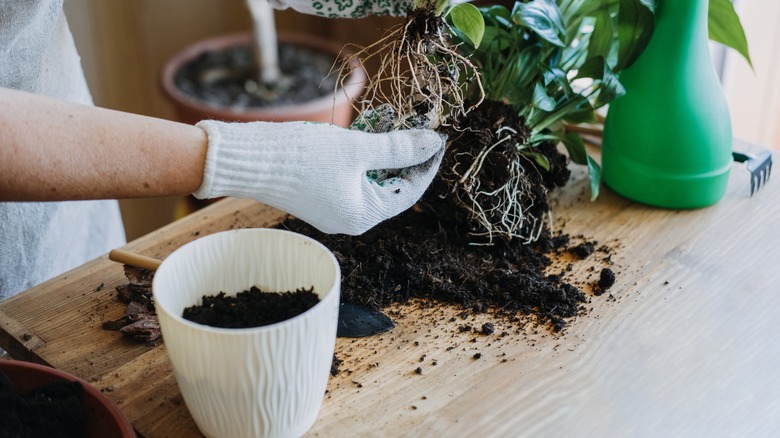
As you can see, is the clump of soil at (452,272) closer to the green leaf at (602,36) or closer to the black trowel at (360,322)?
the black trowel at (360,322)

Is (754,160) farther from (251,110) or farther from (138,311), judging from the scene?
(251,110)

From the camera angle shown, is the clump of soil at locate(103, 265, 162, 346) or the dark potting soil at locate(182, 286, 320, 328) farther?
the clump of soil at locate(103, 265, 162, 346)

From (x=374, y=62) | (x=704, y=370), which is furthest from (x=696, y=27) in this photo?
(x=374, y=62)

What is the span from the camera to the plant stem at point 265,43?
1944 millimetres

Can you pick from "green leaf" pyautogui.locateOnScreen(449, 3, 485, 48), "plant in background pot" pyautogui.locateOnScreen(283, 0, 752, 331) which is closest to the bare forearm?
"plant in background pot" pyautogui.locateOnScreen(283, 0, 752, 331)

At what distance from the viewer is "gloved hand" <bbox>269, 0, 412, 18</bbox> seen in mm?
1071

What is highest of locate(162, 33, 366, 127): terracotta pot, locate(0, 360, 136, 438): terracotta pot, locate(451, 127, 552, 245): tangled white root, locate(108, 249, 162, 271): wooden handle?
locate(451, 127, 552, 245): tangled white root

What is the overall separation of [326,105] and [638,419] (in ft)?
4.57

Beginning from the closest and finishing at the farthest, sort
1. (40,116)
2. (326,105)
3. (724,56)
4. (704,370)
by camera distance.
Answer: (40,116) → (704,370) → (724,56) → (326,105)

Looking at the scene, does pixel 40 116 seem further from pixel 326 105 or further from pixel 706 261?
pixel 326 105

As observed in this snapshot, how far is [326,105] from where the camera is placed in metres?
1.97

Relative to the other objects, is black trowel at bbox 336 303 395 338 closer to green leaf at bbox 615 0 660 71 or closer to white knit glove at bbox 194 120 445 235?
white knit glove at bbox 194 120 445 235

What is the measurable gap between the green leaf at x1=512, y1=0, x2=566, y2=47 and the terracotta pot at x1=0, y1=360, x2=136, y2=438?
2.20 ft

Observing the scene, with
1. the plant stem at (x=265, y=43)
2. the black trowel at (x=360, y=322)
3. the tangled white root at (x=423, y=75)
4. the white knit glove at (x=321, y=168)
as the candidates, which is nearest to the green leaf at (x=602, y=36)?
the tangled white root at (x=423, y=75)
